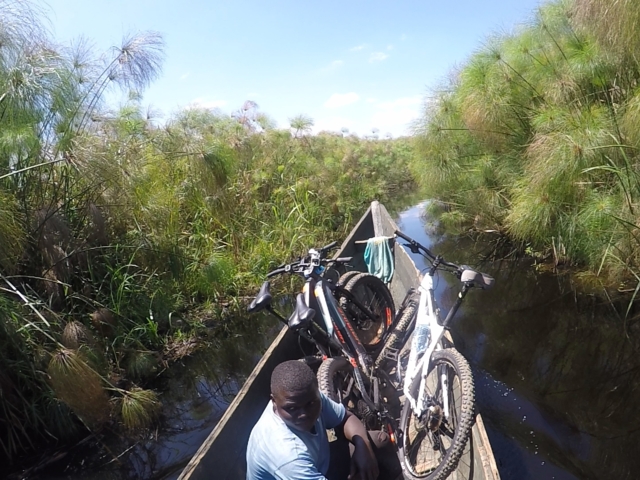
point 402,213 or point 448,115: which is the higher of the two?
point 448,115

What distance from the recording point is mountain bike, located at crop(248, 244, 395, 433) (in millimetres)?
2619

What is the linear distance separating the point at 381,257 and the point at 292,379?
109 inches

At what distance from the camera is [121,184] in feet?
13.6

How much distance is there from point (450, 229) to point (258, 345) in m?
6.12

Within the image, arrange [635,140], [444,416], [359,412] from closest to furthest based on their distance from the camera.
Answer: [444,416], [359,412], [635,140]

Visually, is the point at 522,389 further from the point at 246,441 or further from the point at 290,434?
the point at 290,434

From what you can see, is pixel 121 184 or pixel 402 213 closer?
pixel 121 184

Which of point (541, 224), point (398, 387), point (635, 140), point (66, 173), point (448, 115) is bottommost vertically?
point (398, 387)

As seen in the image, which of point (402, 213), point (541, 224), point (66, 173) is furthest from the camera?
point (402, 213)

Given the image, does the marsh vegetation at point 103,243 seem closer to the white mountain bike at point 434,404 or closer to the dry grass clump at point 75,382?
the dry grass clump at point 75,382

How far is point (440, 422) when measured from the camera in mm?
2395

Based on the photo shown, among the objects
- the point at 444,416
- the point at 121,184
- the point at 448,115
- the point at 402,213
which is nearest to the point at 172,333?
the point at 121,184

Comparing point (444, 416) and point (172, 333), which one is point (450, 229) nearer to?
point (172, 333)

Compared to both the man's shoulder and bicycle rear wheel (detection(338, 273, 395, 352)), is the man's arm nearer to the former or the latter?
the man's shoulder
